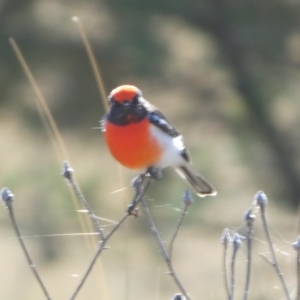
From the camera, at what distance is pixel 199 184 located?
1.88m

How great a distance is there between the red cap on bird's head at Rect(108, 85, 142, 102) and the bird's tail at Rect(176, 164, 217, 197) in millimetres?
342

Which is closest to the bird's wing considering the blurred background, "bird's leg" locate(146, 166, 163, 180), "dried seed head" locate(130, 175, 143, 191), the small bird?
the small bird

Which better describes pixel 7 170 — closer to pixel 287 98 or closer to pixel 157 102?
pixel 157 102

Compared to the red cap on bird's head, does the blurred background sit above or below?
above

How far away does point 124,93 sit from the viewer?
5.24ft

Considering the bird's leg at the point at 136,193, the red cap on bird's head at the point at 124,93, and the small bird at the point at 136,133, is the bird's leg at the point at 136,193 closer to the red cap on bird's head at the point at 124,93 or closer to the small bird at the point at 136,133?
the small bird at the point at 136,133

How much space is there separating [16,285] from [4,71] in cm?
182

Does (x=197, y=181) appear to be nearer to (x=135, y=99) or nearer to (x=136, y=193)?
(x=135, y=99)

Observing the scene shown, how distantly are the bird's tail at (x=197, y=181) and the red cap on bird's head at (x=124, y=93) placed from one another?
1.12 feet

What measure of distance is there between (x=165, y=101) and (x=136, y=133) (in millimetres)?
791

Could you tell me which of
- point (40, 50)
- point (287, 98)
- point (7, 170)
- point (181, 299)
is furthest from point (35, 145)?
point (181, 299)

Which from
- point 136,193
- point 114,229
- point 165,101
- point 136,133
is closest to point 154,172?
point 136,133

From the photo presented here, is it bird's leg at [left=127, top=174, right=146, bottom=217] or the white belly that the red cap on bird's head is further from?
bird's leg at [left=127, top=174, right=146, bottom=217]

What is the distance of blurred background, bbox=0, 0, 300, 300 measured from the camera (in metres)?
2.22
